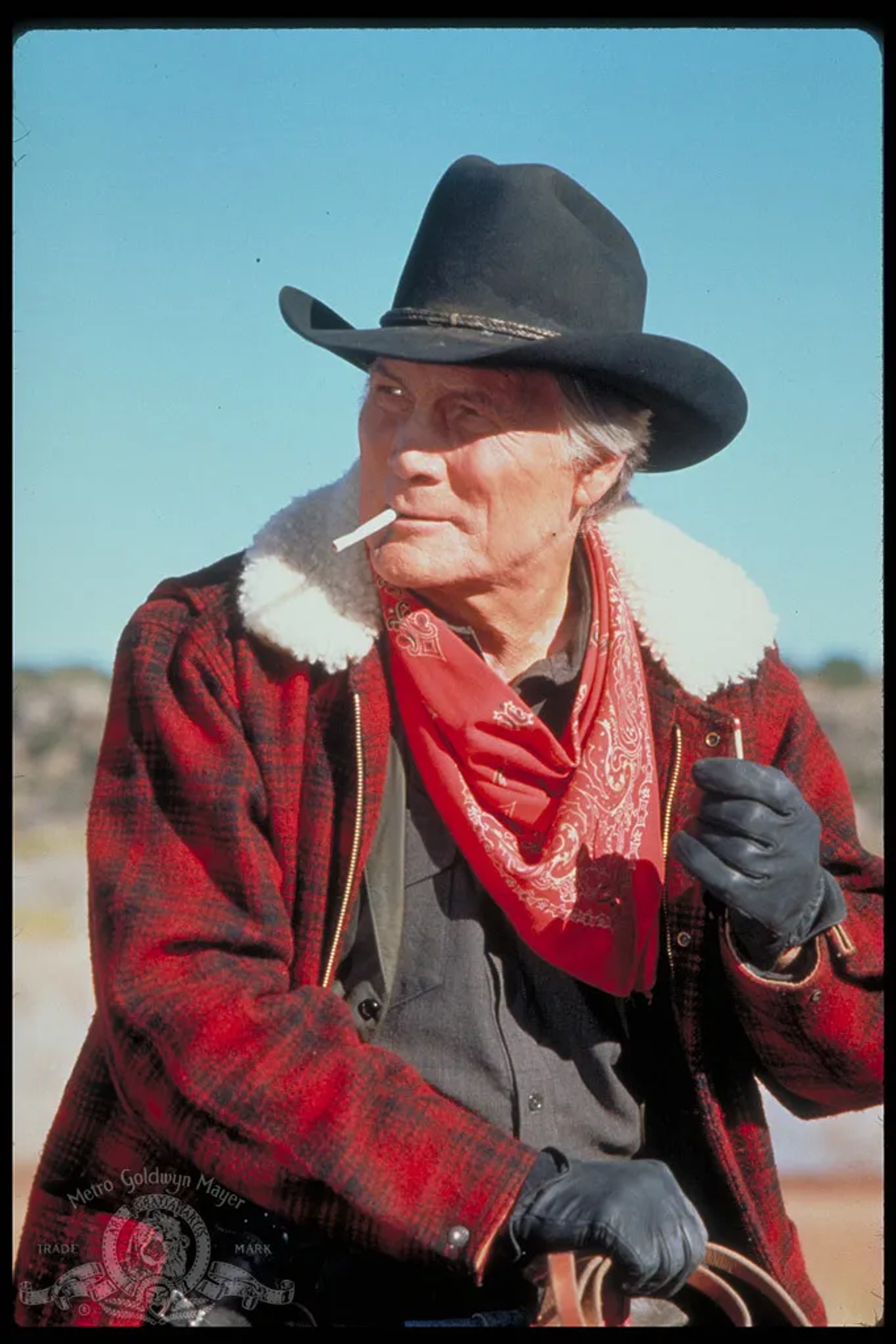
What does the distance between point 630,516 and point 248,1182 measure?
138cm

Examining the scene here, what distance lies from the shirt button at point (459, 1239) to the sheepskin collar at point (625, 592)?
0.93 meters

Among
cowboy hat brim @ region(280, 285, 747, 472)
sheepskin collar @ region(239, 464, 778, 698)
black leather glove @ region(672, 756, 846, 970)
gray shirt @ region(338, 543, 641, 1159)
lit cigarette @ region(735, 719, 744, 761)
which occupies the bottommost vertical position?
gray shirt @ region(338, 543, 641, 1159)

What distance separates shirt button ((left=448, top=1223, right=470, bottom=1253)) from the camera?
2.45 m

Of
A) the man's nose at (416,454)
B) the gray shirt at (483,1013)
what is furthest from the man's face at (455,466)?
the gray shirt at (483,1013)

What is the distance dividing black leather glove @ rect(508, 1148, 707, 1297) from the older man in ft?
0.04

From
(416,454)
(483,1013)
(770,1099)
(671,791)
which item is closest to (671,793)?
(671,791)

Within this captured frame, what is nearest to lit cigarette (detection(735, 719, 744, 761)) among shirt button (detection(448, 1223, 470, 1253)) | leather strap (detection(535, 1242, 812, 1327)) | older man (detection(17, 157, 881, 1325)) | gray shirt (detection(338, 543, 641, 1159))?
older man (detection(17, 157, 881, 1325))

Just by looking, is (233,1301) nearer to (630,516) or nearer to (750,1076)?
(750,1076)

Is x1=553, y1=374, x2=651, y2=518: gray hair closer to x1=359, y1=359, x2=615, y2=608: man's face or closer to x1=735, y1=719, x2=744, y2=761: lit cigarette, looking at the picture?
x1=359, y1=359, x2=615, y2=608: man's face

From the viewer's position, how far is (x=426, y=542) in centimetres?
276

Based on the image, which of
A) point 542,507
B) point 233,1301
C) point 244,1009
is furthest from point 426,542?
point 233,1301

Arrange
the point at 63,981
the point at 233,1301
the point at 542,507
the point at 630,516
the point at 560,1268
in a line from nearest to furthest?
the point at 560,1268, the point at 233,1301, the point at 542,507, the point at 630,516, the point at 63,981

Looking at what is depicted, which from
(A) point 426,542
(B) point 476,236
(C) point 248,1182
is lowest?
(C) point 248,1182

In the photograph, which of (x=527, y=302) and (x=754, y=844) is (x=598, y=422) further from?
(x=754, y=844)
